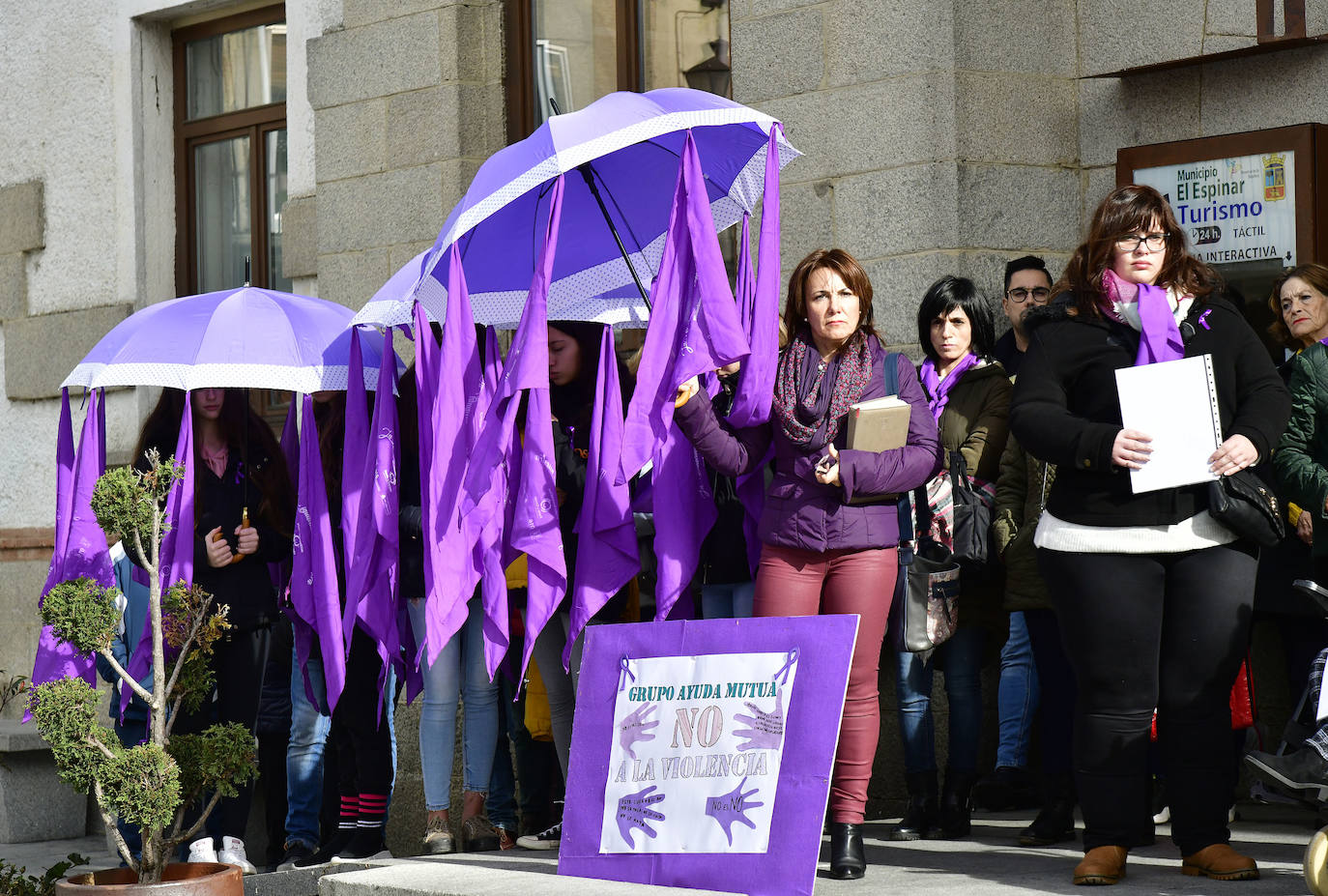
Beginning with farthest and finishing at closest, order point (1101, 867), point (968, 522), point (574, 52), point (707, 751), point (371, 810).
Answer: point (574, 52) < point (371, 810) < point (968, 522) < point (707, 751) < point (1101, 867)

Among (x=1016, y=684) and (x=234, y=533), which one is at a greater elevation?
(x=234, y=533)

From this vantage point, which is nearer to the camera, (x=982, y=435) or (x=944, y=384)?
(x=982, y=435)

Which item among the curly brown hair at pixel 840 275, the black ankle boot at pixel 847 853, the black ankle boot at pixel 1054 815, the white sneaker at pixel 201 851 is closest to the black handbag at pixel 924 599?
the black ankle boot at pixel 1054 815

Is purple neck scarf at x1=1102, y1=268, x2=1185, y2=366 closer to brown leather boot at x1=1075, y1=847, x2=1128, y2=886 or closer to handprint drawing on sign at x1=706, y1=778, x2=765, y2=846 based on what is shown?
brown leather boot at x1=1075, y1=847, x2=1128, y2=886

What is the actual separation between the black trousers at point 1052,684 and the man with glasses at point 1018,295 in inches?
37.7

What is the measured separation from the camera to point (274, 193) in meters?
10.2

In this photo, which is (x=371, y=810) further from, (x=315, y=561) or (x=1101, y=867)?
(x=1101, y=867)

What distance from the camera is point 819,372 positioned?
17.7 ft

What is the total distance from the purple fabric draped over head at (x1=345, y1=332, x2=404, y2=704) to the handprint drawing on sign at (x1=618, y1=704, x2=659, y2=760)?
1.30 metres

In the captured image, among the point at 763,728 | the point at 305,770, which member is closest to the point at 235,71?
the point at 305,770

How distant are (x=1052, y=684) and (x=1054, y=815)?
1.55ft

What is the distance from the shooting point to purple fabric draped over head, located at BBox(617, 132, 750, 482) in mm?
5359

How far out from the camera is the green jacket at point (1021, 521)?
19.5ft

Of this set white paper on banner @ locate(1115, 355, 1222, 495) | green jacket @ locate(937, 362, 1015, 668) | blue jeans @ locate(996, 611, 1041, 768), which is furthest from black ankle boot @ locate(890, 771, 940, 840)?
white paper on banner @ locate(1115, 355, 1222, 495)
